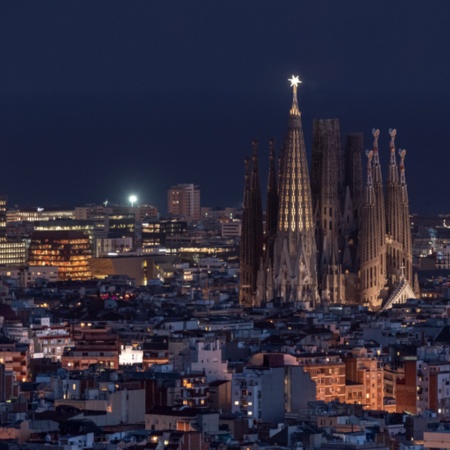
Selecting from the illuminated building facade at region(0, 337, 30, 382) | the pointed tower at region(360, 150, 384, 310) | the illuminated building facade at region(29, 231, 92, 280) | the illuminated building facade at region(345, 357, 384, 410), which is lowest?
the illuminated building facade at region(345, 357, 384, 410)

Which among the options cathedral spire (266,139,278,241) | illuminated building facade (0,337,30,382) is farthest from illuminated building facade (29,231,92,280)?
illuminated building facade (0,337,30,382)

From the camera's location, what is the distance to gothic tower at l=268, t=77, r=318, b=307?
129125 mm

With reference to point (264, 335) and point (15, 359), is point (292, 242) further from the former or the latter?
point (15, 359)

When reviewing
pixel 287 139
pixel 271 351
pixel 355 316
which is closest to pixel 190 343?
pixel 271 351

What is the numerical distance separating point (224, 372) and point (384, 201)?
41.2 meters

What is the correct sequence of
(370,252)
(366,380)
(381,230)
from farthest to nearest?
(381,230)
(370,252)
(366,380)

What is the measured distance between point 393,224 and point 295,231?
6.18 m

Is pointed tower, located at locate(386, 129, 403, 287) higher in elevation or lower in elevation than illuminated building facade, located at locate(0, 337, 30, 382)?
higher

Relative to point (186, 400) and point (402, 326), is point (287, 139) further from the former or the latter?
point (186, 400)

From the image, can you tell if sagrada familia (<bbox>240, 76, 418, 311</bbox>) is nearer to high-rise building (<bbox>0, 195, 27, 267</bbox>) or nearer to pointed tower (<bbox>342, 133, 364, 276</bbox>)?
pointed tower (<bbox>342, 133, 364, 276</bbox>)

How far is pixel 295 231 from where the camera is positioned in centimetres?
12975

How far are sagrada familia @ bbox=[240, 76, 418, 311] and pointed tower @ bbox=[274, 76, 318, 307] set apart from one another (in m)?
0.04

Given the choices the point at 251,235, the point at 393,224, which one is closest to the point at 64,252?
the point at 251,235

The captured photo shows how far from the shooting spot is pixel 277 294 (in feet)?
425
